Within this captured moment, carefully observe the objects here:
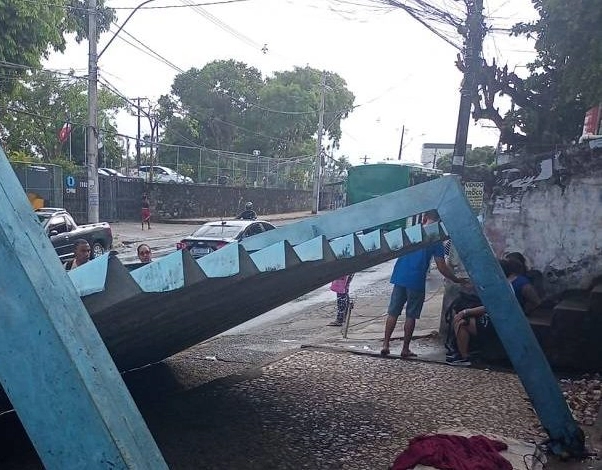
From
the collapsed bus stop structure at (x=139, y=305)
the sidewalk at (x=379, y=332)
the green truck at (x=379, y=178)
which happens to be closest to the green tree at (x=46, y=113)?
the green truck at (x=379, y=178)

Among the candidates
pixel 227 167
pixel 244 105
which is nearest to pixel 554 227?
pixel 227 167

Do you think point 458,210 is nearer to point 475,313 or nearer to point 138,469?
point 475,313

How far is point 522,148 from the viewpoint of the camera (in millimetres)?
13320

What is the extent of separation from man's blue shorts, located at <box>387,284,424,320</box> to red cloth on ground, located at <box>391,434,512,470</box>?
2778 mm

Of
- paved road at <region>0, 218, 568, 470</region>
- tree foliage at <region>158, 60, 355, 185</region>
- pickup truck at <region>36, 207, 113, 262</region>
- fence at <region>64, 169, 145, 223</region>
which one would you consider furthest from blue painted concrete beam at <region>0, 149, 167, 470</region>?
tree foliage at <region>158, 60, 355, 185</region>

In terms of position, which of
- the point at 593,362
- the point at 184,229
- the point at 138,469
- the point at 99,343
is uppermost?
the point at 99,343

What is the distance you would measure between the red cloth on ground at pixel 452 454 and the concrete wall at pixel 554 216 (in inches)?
138

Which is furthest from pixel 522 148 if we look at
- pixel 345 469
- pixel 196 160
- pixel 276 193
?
pixel 276 193

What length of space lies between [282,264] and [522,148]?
11220mm

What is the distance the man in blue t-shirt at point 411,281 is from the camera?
688 centimetres

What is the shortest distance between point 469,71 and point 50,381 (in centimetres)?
989

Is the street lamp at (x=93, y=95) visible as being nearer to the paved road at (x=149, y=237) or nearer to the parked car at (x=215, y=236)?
the paved road at (x=149, y=237)

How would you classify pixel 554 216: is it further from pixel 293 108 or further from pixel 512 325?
pixel 293 108

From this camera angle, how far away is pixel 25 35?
1530 cm
